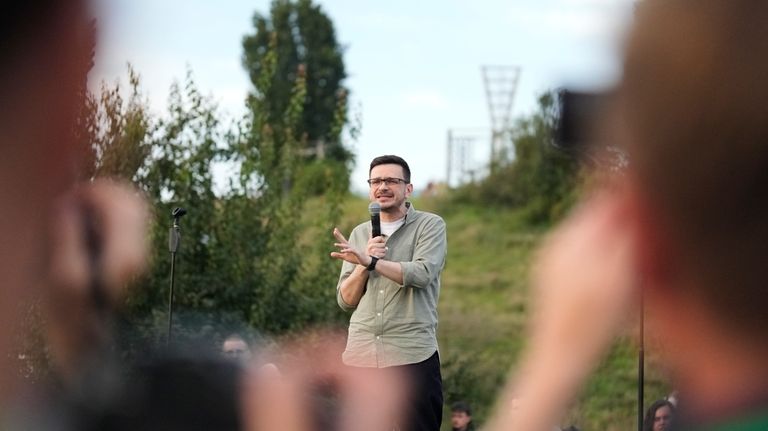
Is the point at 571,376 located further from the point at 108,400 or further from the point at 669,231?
the point at 108,400

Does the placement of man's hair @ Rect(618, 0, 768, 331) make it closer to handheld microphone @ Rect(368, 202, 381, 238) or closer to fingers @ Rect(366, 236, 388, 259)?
fingers @ Rect(366, 236, 388, 259)

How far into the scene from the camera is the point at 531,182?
389 inches

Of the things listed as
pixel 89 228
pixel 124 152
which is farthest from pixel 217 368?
pixel 124 152

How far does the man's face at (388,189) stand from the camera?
4.41m

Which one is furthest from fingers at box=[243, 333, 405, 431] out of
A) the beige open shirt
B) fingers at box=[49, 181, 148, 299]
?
the beige open shirt

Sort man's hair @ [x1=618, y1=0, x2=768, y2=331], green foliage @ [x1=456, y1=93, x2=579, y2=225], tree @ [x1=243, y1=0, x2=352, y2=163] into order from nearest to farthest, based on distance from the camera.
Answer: man's hair @ [x1=618, y1=0, x2=768, y2=331], green foliage @ [x1=456, y1=93, x2=579, y2=225], tree @ [x1=243, y1=0, x2=352, y2=163]

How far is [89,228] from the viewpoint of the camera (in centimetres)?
133

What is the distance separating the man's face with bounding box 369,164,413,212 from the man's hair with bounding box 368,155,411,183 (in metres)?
0.03

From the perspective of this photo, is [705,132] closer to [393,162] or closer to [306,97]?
[393,162]

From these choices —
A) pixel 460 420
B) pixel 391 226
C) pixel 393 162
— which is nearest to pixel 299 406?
pixel 391 226

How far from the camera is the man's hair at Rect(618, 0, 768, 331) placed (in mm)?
1089

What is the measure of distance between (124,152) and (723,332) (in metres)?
1.08

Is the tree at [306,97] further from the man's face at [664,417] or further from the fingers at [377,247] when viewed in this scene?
the man's face at [664,417]

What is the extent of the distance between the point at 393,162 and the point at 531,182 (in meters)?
5.52
